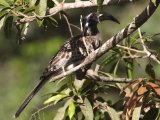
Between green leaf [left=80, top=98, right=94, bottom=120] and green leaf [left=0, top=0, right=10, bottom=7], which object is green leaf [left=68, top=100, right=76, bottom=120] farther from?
green leaf [left=0, top=0, right=10, bottom=7]

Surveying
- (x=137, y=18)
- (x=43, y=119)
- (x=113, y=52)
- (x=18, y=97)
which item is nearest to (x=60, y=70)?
(x=113, y=52)

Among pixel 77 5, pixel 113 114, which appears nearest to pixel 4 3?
pixel 77 5

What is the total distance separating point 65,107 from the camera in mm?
3109

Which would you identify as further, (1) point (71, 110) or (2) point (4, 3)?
(2) point (4, 3)

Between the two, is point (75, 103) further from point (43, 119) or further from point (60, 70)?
point (60, 70)

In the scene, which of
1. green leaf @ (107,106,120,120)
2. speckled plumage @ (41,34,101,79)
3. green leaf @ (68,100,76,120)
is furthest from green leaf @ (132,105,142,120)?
speckled plumage @ (41,34,101,79)

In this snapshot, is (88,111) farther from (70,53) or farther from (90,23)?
(90,23)

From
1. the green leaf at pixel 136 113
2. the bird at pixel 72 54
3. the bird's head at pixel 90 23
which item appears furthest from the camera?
the bird's head at pixel 90 23

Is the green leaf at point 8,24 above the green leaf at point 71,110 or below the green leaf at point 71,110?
above

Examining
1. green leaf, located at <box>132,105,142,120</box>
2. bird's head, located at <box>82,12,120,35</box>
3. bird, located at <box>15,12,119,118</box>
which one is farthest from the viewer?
bird's head, located at <box>82,12,120,35</box>

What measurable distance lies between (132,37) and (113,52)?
13 centimetres

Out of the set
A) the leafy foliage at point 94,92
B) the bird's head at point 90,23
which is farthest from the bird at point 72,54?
the leafy foliage at point 94,92

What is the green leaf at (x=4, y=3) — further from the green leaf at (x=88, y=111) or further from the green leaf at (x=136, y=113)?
the green leaf at (x=136, y=113)

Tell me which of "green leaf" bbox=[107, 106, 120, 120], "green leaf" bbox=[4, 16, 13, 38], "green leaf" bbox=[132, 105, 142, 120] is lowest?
"green leaf" bbox=[107, 106, 120, 120]
